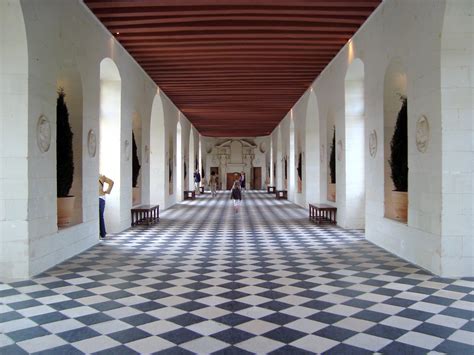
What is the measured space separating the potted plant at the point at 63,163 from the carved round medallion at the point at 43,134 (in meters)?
0.99

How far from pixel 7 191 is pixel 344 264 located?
15.7 ft

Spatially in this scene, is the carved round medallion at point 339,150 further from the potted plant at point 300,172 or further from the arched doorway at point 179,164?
the arched doorway at point 179,164

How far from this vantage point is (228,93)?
15594 mm

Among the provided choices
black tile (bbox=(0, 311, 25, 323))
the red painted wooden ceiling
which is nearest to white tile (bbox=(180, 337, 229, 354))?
black tile (bbox=(0, 311, 25, 323))

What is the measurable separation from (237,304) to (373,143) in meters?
5.10

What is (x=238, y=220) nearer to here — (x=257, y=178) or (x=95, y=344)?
(x=95, y=344)

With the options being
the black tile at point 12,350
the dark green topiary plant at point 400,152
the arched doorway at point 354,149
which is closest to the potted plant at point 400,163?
the dark green topiary plant at point 400,152

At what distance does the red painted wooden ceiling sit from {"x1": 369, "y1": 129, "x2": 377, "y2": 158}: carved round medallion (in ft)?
7.39

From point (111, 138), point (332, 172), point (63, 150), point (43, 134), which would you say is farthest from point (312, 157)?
point (43, 134)

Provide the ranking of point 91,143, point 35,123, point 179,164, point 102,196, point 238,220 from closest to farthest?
1. point 35,123
2. point 91,143
3. point 102,196
4. point 238,220
5. point 179,164

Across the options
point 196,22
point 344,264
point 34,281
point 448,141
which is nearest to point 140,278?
point 34,281

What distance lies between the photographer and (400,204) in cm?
732

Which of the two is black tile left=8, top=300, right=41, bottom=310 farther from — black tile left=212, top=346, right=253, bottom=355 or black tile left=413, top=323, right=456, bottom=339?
black tile left=413, top=323, right=456, bottom=339

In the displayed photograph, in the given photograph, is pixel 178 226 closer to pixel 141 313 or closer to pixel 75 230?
pixel 75 230
